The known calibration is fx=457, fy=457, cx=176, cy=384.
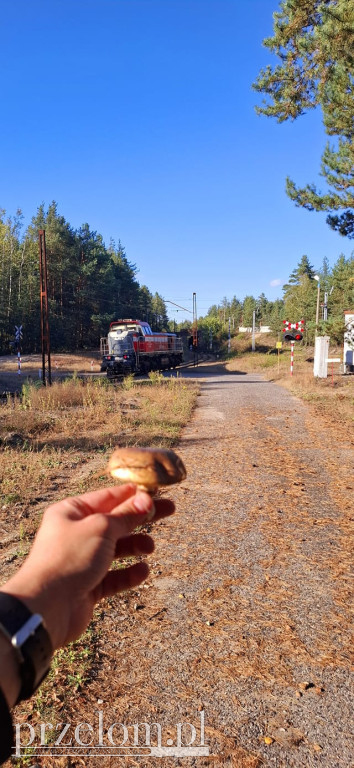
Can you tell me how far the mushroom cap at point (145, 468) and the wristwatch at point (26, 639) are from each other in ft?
1.45

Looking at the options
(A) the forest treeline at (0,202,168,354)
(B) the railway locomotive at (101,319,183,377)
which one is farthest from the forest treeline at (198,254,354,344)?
(A) the forest treeline at (0,202,168,354)

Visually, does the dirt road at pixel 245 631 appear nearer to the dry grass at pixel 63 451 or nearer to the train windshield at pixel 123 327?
the dry grass at pixel 63 451

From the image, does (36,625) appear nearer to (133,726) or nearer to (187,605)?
(133,726)

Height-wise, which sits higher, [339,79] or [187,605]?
[339,79]

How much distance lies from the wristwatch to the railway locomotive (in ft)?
84.8

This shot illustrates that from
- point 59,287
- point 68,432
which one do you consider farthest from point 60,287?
point 68,432

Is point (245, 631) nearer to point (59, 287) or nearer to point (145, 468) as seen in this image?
point (145, 468)

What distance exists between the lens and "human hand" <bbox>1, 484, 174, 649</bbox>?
1.06 metres

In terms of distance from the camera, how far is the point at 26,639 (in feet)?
3.09

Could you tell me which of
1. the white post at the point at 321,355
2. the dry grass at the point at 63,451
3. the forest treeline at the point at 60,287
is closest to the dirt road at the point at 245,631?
the dry grass at the point at 63,451

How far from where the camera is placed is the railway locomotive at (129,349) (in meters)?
26.8

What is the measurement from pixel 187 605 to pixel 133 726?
1.13m

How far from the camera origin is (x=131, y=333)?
89.8 feet

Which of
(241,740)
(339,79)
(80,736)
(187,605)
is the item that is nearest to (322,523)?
(187,605)
